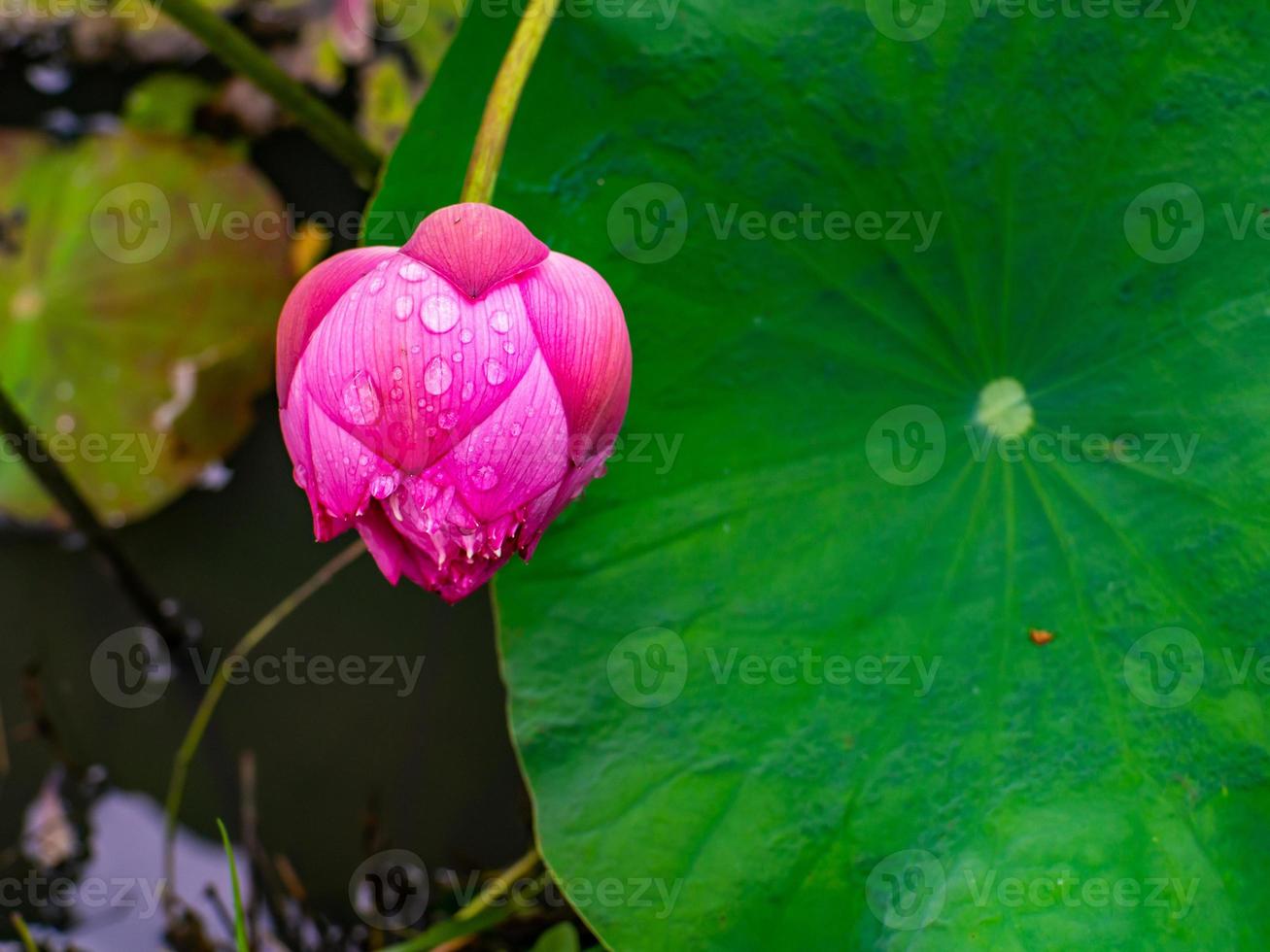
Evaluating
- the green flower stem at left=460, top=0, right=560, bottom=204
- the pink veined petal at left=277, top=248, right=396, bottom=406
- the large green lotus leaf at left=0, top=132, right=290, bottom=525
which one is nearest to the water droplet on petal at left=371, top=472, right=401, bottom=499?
the pink veined petal at left=277, top=248, right=396, bottom=406

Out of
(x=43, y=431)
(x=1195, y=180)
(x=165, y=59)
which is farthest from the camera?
(x=165, y=59)

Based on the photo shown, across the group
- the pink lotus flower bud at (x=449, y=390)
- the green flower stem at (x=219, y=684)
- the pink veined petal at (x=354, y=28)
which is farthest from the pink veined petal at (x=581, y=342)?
the pink veined petal at (x=354, y=28)

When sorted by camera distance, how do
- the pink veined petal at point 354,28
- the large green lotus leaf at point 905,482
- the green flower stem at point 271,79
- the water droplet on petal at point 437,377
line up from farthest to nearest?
the pink veined petal at point 354,28 → the green flower stem at point 271,79 → the large green lotus leaf at point 905,482 → the water droplet on petal at point 437,377

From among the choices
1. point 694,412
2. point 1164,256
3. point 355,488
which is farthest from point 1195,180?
point 355,488

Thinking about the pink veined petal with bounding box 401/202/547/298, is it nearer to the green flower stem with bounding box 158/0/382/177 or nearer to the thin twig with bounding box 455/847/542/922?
the green flower stem with bounding box 158/0/382/177

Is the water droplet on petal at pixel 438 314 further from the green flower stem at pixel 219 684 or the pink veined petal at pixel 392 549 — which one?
the green flower stem at pixel 219 684

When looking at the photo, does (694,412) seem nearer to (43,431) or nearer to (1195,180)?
(1195,180)

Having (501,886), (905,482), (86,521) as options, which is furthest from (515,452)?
(86,521)
